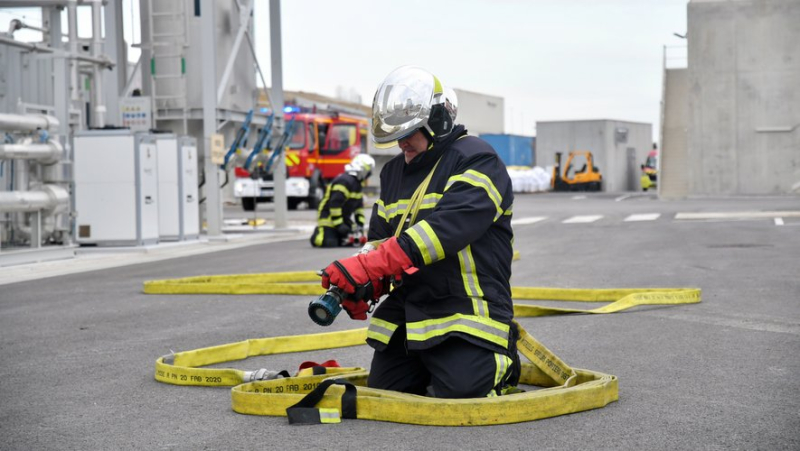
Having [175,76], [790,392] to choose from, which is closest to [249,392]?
[790,392]

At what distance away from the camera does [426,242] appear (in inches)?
197

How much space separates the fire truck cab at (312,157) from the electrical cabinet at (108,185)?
17.9 meters

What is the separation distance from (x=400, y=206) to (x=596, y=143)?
52.1m

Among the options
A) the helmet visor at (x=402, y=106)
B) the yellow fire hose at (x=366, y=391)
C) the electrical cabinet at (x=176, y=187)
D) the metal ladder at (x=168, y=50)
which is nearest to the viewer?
the yellow fire hose at (x=366, y=391)

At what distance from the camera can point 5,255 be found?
15109mm

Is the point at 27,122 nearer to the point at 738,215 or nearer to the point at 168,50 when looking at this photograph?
the point at 168,50

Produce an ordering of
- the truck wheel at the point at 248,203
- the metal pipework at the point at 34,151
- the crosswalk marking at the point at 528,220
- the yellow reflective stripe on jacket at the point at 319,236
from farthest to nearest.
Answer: the truck wheel at the point at 248,203
the crosswalk marking at the point at 528,220
the yellow reflective stripe on jacket at the point at 319,236
the metal pipework at the point at 34,151

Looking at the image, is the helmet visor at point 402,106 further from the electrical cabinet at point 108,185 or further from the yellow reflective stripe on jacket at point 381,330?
the electrical cabinet at point 108,185

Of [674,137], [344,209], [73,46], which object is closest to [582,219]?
[344,209]

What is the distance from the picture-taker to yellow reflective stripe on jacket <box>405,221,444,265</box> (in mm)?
4988

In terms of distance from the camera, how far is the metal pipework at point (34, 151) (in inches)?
599

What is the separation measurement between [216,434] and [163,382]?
1503mm

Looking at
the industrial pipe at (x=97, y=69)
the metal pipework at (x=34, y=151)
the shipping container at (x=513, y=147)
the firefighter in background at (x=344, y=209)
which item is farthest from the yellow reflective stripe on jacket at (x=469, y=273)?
the shipping container at (x=513, y=147)

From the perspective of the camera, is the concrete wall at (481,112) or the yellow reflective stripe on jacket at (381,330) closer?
the yellow reflective stripe on jacket at (381,330)
